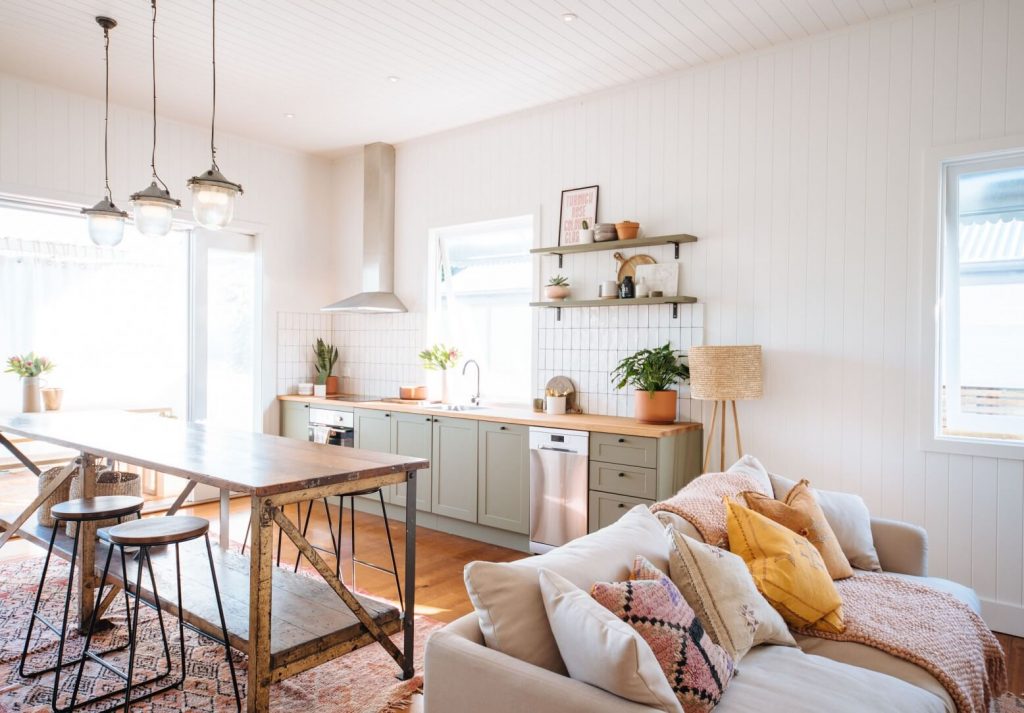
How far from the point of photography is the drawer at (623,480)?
3.85m

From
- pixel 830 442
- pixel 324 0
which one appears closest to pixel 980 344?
pixel 830 442

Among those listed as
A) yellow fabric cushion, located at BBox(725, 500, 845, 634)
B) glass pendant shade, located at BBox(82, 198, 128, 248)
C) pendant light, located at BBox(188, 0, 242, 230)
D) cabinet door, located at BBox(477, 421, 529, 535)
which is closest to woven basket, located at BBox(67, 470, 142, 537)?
glass pendant shade, located at BBox(82, 198, 128, 248)

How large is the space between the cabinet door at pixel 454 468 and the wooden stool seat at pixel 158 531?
2268mm

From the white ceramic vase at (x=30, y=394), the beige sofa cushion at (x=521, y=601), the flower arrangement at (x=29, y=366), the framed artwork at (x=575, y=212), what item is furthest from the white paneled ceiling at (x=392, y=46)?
the beige sofa cushion at (x=521, y=601)

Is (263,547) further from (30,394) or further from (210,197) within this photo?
(30,394)

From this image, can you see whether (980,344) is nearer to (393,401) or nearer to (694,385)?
(694,385)

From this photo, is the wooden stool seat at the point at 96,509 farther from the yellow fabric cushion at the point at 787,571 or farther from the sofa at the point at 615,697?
the yellow fabric cushion at the point at 787,571

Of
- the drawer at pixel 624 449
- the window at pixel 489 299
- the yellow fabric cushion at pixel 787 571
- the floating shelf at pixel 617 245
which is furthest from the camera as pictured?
the window at pixel 489 299

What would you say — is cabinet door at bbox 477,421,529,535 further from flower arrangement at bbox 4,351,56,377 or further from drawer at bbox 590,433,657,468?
flower arrangement at bbox 4,351,56,377

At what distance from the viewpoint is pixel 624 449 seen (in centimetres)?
394

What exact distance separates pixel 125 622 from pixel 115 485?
2.24 ft

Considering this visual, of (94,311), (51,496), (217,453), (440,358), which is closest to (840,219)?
(440,358)

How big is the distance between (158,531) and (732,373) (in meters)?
2.83

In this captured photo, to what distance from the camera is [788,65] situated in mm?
3889
